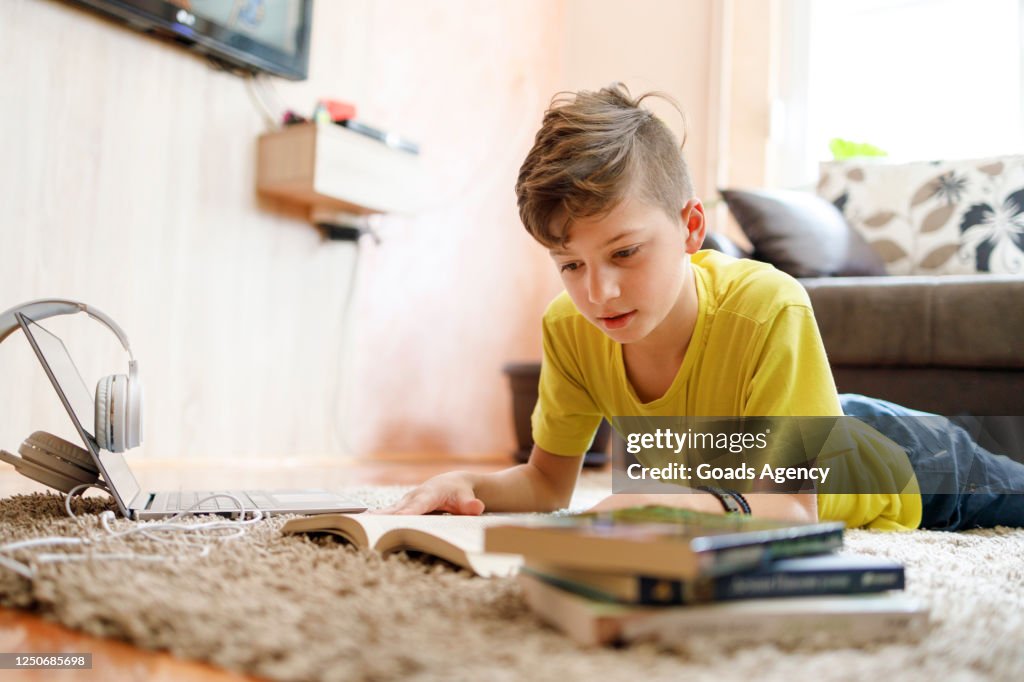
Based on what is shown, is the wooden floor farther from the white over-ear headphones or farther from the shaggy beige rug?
the white over-ear headphones

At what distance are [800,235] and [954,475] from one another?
3.08ft

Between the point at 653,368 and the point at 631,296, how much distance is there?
8.1 inches

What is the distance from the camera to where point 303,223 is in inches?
91.8

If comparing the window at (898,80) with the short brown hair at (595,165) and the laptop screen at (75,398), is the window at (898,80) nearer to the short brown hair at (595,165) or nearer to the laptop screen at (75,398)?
the short brown hair at (595,165)

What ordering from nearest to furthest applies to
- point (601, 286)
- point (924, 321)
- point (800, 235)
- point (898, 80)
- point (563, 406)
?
point (601, 286), point (563, 406), point (924, 321), point (800, 235), point (898, 80)

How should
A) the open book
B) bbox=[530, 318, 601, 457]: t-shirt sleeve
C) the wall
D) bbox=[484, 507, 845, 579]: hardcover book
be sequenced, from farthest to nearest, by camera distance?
the wall < bbox=[530, 318, 601, 457]: t-shirt sleeve < the open book < bbox=[484, 507, 845, 579]: hardcover book

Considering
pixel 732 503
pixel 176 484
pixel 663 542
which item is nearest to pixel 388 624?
pixel 663 542

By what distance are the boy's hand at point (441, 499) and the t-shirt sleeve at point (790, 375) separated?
326 mm

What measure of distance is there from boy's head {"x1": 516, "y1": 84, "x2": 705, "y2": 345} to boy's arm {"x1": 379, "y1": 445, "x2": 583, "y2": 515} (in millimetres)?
246

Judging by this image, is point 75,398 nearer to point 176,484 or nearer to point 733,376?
point 176,484

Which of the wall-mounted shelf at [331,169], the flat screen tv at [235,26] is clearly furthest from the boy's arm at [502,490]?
the flat screen tv at [235,26]

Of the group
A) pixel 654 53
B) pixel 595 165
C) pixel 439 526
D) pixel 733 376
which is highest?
pixel 654 53

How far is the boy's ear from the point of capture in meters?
1.05

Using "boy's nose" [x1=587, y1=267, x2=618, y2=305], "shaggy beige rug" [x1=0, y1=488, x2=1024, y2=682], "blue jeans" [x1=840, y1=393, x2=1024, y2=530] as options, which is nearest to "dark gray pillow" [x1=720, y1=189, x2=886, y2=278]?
"blue jeans" [x1=840, y1=393, x2=1024, y2=530]
